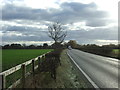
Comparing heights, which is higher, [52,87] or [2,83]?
[2,83]

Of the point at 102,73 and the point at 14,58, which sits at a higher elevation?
the point at 102,73

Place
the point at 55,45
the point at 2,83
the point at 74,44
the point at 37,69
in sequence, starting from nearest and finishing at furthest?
the point at 2,83 → the point at 37,69 → the point at 55,45 → the point at 74,44

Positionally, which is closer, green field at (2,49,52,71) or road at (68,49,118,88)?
road at (68,49,118,88)

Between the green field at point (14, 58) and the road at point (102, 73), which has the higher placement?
the road at point (102, 73)

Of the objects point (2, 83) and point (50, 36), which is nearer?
point (2, 83)

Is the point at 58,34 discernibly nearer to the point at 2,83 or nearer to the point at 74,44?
the point at 2,83

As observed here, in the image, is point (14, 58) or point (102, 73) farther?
point (14, 58)

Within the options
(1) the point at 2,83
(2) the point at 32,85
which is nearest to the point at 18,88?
(2) the point at 32,85

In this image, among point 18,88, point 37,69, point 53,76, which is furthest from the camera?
point 37,69

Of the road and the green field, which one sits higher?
the road

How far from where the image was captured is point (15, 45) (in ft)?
410

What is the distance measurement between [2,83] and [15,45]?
12165 centimetres

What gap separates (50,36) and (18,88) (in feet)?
139

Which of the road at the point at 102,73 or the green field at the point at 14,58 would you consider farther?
the green field at the point at 14,58
